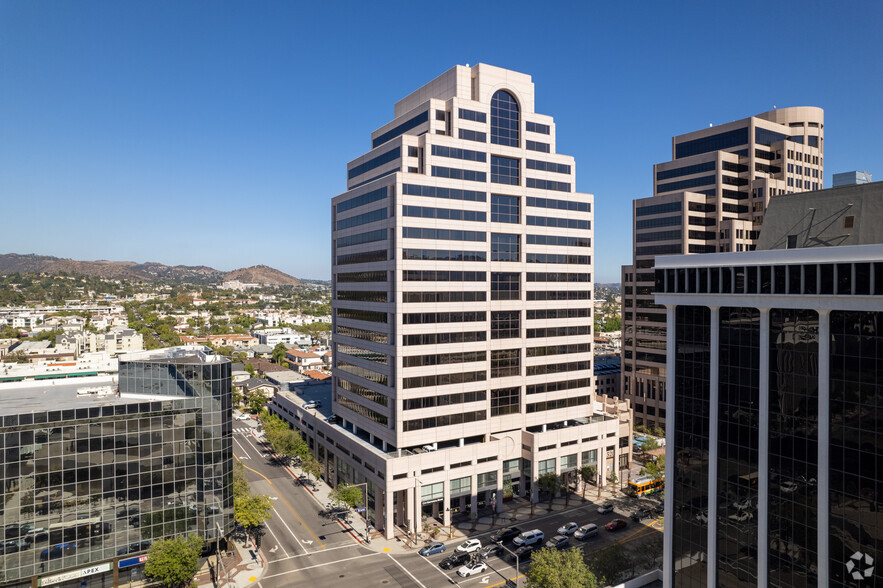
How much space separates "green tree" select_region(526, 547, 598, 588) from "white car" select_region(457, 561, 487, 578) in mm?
10761

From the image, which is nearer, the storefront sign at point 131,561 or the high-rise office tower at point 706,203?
the storefront sign at point 131,561

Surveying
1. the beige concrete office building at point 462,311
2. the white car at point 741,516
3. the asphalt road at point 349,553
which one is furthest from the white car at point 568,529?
the white car at point 741,516

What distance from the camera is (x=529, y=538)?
7094cm

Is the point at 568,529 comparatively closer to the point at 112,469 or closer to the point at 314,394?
the point at 112,469

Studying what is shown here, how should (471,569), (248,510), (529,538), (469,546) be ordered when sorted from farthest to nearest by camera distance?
(248,510)
(529,538)
(469,546)
(471,569)

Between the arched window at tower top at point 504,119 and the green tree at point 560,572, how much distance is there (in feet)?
204

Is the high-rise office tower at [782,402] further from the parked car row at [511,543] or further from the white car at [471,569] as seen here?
the parked car row at [511,543]

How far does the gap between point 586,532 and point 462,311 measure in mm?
36057

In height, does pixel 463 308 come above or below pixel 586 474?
above

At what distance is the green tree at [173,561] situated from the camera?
56.3m

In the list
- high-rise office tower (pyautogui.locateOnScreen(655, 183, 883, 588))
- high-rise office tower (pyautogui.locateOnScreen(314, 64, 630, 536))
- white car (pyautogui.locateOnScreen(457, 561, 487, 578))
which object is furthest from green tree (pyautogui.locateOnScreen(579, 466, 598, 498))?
high-rise office tower (pyautogui.locateOnScreen(655, 183, 883, 588))

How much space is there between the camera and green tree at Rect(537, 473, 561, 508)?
275ft

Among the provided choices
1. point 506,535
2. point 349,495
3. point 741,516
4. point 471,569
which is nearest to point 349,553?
point 349,495

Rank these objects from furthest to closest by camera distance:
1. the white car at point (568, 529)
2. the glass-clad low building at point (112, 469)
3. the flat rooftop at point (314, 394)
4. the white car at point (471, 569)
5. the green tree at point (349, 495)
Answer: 1. the flat rooftop at point (314, 394)
2. the green tree at point (349, 495)
3. the white car at point (568, 529)
4. the white car at point (471, 569)
5. the glass-clad low building at point (112, 469)
